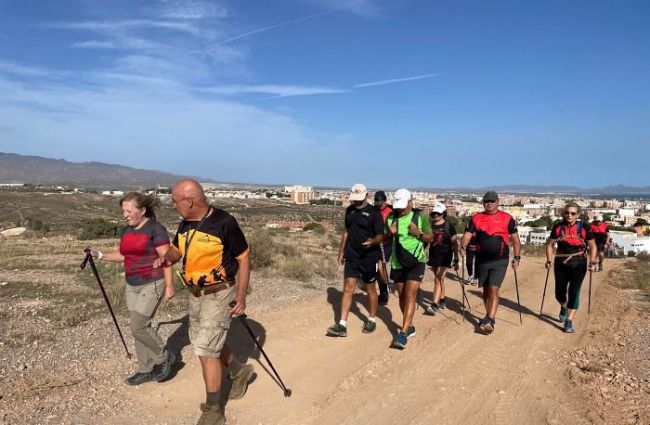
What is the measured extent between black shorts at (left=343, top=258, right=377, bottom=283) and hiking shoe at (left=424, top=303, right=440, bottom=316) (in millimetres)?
1812

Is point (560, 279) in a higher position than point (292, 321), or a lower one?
higher

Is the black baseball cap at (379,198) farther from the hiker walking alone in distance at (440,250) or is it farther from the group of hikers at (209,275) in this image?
the group of hikers at (209,275)

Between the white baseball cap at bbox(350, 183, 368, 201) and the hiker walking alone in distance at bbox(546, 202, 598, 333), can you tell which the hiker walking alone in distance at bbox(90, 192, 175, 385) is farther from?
the hiker walking alone in distance at bbox(546, 202, 598, 333)

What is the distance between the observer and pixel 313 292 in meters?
9.79

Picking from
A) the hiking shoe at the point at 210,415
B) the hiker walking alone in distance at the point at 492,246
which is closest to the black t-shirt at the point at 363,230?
the hiker walking alone in distance at the point at 492,246

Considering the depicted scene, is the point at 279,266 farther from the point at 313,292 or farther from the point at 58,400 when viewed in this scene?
the point at 58,400

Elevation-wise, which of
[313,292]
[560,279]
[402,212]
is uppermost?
[402,212]

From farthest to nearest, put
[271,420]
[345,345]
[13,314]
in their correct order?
1. [13,314]
2. [345,345]
3. [271,420]

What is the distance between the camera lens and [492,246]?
6.93m

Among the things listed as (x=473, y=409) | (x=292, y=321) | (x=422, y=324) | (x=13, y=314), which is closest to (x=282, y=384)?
(x=473, y=409)

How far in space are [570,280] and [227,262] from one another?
5.54 meters

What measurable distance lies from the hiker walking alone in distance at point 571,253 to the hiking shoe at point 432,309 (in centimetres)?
196

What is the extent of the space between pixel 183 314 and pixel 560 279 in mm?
5832

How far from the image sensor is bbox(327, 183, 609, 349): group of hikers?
6559 mm
